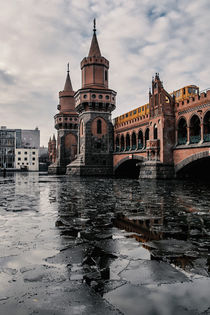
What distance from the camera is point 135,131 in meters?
37.1

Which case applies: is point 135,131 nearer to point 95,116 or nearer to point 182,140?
point 95,116

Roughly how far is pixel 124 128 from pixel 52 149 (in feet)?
169

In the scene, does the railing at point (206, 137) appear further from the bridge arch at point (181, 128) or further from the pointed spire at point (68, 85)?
the pointed spire at point (68, 85)

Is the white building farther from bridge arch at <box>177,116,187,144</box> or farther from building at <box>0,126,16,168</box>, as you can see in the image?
bridge arch at <box>177,116,187,144</box>

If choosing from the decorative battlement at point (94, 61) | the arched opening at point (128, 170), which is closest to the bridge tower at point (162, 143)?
the arched opening at point (128, 170)

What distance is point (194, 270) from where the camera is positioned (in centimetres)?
294

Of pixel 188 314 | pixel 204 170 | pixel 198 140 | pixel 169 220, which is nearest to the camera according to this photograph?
pixel 188 314

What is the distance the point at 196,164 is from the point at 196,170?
1.45 metres

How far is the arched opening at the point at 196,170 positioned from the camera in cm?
2630

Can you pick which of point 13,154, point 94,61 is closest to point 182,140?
point 94,61

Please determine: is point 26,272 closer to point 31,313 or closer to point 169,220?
point 31,313

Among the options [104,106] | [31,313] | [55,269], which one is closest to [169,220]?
[55,269]

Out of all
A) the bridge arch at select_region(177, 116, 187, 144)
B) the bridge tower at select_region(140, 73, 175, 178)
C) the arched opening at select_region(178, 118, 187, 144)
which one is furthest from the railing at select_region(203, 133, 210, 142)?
the bridge tower at select_region(140, 73, 175, 178)

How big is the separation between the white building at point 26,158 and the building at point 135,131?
40.7 m
